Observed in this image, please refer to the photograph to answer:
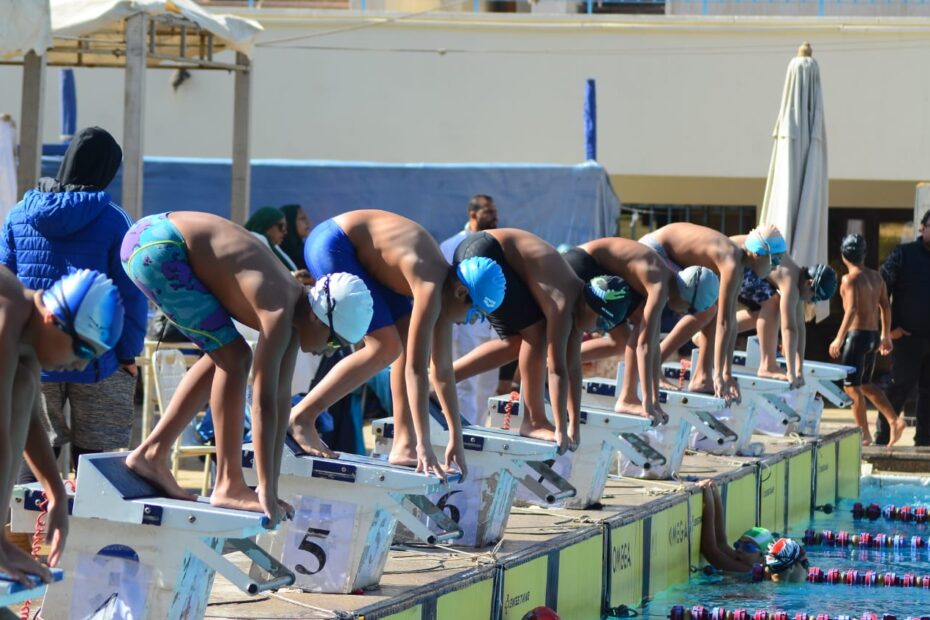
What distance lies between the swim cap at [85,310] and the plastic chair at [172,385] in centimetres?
394

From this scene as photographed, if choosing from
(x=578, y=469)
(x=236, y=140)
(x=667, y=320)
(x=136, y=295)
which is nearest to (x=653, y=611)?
(x=578, y=469)

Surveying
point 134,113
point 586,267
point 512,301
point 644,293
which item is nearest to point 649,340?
point 644,293

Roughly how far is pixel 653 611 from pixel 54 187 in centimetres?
364

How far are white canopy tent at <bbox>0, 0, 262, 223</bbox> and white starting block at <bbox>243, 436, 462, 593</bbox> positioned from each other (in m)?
2.99

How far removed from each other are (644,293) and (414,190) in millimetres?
4774

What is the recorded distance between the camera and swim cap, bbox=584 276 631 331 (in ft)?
22.7

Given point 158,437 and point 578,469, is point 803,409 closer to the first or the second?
point 578,469

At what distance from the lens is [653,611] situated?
7359mm

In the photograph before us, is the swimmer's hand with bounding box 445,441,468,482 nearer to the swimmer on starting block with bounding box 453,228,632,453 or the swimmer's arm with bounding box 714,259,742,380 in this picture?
the swimmer on starting block with bounding box 453,228,632,453

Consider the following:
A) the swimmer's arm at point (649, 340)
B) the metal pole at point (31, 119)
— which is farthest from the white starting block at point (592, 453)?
the metal pole at point (31, 119)

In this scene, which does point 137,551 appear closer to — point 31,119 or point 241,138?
point 31,119

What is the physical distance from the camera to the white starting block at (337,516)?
5168mm

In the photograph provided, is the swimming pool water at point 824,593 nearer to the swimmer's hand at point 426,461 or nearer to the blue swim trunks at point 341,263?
the swimmer's hand at point 426,461

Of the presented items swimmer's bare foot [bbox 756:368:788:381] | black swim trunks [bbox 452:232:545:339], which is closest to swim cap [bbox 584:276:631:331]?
black swim trunks [bbox 452:232:545:339]
